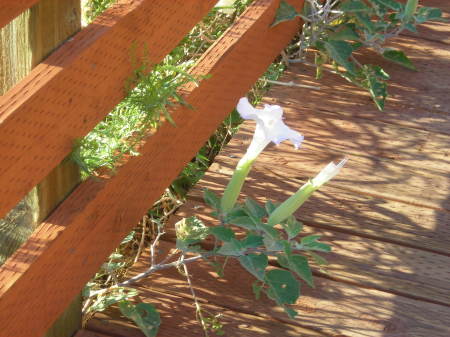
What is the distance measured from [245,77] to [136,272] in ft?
A: 2.42

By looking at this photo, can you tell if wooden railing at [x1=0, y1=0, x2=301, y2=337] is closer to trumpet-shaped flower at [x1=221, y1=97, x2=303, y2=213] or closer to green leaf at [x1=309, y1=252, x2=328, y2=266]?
trumpet-shaped flower at [x1=221, y1=97, x2=303, y2=213]

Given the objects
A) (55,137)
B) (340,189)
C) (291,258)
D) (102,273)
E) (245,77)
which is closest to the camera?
(55,137)

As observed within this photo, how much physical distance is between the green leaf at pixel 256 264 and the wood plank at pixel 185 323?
14cm

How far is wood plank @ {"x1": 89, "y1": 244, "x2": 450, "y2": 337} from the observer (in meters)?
1.93

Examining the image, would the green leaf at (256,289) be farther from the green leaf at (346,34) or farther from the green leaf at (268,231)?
the green leaf at (346,34)

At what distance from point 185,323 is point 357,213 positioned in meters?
0.60

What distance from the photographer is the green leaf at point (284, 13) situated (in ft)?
9.00

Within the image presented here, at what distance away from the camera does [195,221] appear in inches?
77.0

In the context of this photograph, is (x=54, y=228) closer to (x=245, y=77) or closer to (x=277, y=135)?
(x=277, y=135)

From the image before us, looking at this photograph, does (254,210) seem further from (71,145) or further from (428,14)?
(428,14)

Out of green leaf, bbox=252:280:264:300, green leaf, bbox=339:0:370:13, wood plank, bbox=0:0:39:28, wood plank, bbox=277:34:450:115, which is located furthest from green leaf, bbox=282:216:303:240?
green leaf, bbox=339:0:370:13

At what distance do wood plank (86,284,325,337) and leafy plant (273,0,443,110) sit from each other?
1.04 metres

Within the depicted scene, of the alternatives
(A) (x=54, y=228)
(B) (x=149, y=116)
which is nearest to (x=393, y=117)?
(B) (x=149, y=116)

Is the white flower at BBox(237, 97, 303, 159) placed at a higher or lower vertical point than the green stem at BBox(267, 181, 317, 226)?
higher
